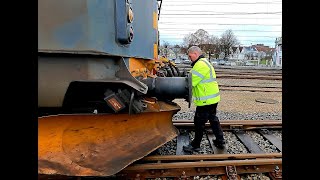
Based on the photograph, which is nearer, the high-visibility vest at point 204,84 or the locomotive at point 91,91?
the locomotive at point 91,91

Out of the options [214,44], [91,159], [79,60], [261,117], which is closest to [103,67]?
[79,60]

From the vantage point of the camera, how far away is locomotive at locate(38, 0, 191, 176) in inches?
101

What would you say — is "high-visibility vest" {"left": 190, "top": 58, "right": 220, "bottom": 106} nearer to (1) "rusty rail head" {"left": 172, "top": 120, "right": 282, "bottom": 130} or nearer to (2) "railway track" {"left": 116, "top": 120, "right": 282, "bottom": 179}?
(2) "railway track" {"left": 116, "top": 120, "right": 282, "bottom": 179}

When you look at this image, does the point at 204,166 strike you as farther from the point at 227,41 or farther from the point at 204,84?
the point at 227,41

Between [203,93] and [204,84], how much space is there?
5.7 inches

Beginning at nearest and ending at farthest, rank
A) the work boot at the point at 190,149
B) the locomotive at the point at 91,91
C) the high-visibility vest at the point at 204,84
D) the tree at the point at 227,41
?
the locomotive at the point at 91,91
the high-visibility vest at the point at 204,84
the work boot at the point at 190,149
the tree at the point at 227,41

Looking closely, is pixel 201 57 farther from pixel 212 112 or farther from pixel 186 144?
pixel 186 144

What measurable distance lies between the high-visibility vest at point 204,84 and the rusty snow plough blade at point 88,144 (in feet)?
3.95

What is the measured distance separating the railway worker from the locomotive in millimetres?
634

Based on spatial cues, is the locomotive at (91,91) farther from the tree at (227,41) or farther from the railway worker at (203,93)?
the tree at (227,41)

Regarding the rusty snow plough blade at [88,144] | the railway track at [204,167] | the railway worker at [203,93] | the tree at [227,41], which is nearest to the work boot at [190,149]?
the railway worker at [203,93]

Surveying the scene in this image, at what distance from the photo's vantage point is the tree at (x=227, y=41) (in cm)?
6200

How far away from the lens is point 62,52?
2.58 m
